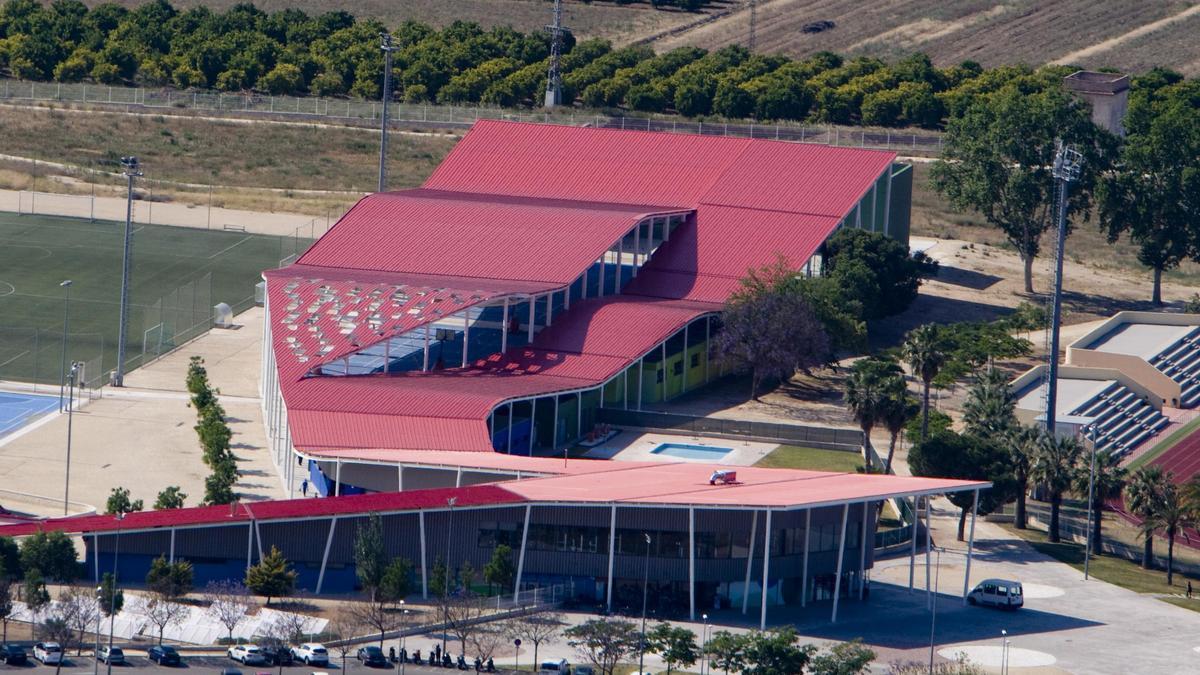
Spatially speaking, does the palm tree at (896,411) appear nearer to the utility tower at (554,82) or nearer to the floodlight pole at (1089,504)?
the floodlight pole at (1089,504)

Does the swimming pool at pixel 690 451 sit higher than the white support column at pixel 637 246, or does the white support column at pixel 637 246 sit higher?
the white support column at pixel 637 246

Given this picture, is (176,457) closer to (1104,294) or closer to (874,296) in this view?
(874,296)

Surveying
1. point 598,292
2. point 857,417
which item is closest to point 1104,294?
point 598,292

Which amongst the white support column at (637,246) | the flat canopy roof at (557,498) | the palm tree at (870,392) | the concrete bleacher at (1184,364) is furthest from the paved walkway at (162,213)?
the flat canopy roof at (557,498)

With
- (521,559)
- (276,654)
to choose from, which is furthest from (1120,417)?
(276,654)

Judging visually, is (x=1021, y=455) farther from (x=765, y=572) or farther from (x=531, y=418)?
(x=531, y=418)

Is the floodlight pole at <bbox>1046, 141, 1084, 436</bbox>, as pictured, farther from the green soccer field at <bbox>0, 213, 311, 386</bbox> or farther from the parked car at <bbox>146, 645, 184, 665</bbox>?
the green soccer field at <bbox>0, 213, 311, 386</bbox>
